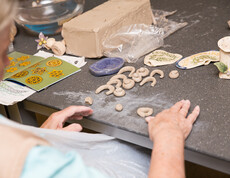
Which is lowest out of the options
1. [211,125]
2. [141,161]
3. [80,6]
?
[141,161]

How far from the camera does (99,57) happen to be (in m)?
1.16

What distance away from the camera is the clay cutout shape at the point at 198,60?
104 centimetres

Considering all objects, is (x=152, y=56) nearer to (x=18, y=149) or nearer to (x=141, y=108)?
(x=141, y=108)

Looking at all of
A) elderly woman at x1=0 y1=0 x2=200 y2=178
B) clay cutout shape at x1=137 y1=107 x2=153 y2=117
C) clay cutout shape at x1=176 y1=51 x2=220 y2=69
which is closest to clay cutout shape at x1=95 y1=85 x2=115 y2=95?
clay cutout shape at x1=137 y1=107 x2=153 y2=117

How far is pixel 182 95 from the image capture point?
91cm

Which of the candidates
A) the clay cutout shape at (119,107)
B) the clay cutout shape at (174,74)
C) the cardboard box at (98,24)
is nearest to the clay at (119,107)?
the clay cutout shape at (119,107)

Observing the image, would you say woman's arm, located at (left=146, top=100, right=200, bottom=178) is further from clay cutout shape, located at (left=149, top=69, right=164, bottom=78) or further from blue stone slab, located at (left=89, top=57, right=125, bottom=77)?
blue stone slab, located at (left=89, top=57, right=125, bottom=77)

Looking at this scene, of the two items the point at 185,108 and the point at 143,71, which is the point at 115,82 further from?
the point at 185,108

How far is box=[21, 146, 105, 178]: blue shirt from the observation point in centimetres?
47

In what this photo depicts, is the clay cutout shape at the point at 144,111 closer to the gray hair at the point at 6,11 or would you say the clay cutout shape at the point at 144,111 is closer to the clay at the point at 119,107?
the clay at the point at 119,107

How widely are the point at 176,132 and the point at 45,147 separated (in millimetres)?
340

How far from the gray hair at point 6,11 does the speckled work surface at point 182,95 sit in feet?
1.39

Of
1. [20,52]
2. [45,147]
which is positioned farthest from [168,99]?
[20,52]

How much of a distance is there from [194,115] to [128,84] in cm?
24
